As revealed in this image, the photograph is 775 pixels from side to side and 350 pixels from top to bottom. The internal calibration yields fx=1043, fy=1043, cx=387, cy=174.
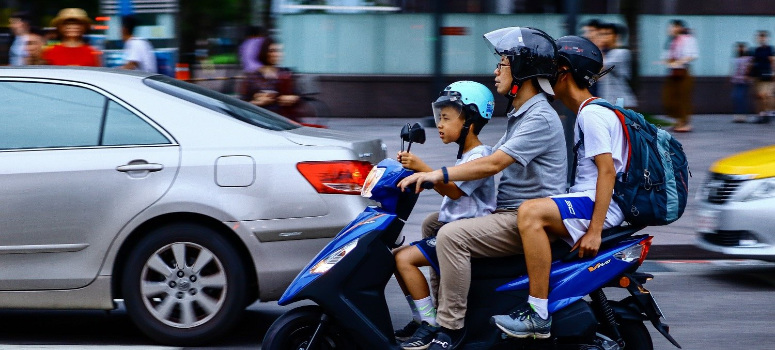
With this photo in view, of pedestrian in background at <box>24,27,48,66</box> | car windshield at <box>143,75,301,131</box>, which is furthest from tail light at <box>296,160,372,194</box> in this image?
pedestrian in background at <box>24,27,48,66</box>

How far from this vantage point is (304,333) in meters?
4.57

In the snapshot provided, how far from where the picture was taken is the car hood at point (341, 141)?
221 inches

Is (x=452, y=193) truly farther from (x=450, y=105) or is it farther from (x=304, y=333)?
(x=304, y=333)

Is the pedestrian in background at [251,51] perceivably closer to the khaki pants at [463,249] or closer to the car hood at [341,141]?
the car hood at [341,141]

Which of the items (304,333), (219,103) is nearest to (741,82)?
(219,103)

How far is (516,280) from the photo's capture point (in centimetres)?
459

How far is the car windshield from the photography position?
5.77 meters

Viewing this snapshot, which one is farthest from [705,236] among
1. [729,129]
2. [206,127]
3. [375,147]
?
[729,129]

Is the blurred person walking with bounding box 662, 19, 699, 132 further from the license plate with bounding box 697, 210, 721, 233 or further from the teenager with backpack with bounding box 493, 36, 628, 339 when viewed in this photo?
the teenager with backpack with bounding box 493, 36, 628, 339

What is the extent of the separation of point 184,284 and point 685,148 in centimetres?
1061

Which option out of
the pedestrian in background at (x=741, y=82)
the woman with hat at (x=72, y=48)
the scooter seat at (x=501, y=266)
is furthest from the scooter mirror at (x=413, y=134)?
the pedestrian in background at (x=741, y=82)

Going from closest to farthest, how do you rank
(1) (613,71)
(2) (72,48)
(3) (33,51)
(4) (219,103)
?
1. (4) (219,103)
2. (2) (72,48)
3. (3) (33,51)
4. (1) (613,71)

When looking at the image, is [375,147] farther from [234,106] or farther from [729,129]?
[729,129]

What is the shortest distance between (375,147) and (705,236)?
291cm
